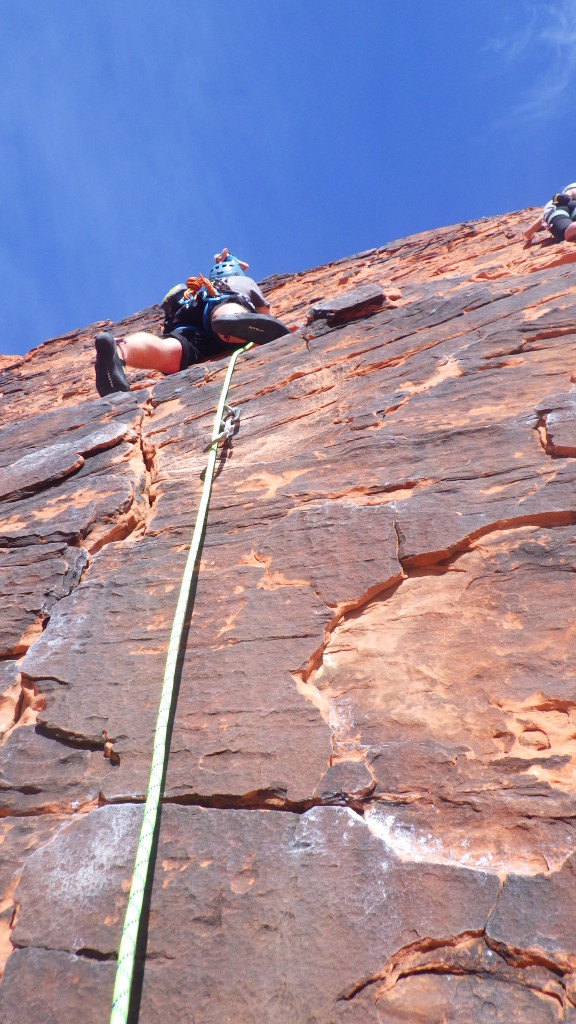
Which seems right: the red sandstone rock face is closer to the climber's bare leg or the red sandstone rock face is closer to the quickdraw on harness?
the climber's bare leg

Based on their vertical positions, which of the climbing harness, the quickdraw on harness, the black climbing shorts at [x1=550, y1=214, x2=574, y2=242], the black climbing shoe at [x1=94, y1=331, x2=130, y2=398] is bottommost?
the climbing harness

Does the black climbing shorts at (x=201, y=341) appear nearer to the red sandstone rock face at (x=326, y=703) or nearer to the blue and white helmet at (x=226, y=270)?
the blue and white helmet at (x=226, y=270)

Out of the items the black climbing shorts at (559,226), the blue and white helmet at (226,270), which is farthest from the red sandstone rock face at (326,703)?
the blue and white helmet at (226,270)

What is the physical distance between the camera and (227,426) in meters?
3.80

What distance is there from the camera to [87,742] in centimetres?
236

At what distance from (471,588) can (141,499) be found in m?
2.01

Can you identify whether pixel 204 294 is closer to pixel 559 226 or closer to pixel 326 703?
pixel 559 226

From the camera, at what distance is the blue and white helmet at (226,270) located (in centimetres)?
741

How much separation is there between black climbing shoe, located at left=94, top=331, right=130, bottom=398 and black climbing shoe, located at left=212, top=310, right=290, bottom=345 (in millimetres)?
911

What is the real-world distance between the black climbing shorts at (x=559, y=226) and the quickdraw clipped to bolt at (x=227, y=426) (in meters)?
4.42

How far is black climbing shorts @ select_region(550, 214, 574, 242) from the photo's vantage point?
6413 millimetres

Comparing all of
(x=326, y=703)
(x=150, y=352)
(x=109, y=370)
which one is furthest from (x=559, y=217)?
(x=326, y=703)

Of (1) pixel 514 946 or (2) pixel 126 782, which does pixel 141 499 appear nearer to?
(2) pixel 126 782

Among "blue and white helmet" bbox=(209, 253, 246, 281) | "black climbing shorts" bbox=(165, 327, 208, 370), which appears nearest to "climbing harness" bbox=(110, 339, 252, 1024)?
"black climbing shorts" bbox=(165, 327, 208, 370)
